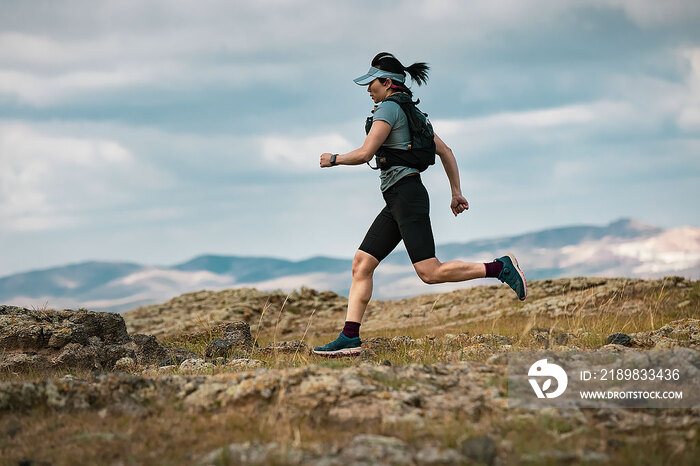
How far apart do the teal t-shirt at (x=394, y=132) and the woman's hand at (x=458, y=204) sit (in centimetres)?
98

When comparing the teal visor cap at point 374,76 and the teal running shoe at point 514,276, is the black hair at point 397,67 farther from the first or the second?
the teal running shoe at point 514,276

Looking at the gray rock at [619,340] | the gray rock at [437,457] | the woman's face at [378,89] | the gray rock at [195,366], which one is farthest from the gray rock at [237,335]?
the gray rock at [437,457]

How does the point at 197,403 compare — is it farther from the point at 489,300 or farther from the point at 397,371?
the point at 489,300

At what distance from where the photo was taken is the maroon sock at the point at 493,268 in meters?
8.31

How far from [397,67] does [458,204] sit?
191 cm

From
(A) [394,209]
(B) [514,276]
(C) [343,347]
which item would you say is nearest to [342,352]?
(C) [343,347]

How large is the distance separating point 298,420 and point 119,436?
1289 millimetres

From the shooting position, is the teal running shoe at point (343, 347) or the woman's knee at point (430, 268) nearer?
the woman's knee at point (430, 268)

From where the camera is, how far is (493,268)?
8352 millimetres

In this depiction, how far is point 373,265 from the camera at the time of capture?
826 cm

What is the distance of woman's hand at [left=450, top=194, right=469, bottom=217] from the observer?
29.1ft

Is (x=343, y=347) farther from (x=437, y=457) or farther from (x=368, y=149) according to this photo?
(x=437, y=457)

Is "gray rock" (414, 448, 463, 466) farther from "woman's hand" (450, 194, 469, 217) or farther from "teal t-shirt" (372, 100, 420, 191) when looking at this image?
"woman's hand" (450, 194, 469, 217)

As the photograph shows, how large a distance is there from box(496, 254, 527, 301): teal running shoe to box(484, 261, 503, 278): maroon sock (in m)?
0.04
